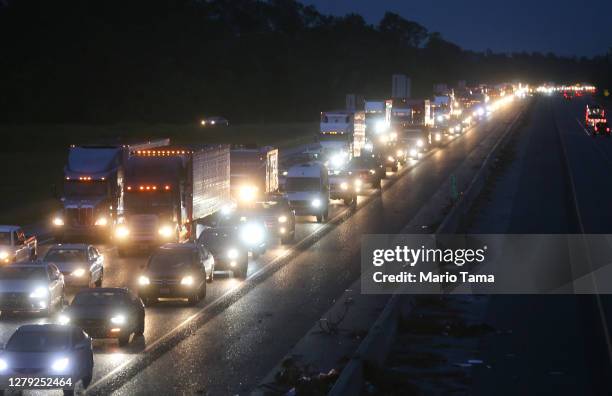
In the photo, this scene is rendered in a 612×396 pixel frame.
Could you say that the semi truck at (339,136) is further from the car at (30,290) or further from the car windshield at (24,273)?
the car at (30,290)

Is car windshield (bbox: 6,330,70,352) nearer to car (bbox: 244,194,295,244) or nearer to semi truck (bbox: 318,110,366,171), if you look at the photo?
car (bbox: 244,194,295,244)

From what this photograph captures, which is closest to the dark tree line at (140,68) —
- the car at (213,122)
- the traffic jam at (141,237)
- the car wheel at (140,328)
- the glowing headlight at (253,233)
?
the car at (213,122)

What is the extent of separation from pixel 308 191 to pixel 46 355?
99.2 ft

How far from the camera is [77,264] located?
95.7 ft

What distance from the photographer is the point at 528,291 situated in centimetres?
2888

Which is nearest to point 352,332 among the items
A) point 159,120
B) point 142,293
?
point 142,293

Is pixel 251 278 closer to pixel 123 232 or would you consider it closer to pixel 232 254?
pixel 232 254

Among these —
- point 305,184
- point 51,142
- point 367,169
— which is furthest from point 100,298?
point 51,142

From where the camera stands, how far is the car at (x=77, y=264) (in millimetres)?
29016

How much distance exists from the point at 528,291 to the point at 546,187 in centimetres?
3367

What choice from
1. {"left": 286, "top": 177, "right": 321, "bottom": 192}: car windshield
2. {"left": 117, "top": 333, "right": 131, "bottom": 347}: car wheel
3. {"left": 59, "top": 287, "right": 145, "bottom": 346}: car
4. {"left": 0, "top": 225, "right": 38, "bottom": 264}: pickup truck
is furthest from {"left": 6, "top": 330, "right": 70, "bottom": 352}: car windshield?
{"left": 286, "top": 177, "right": 321, "bottom": 192}: car windshield

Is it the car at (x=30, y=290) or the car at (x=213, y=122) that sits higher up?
the car at (x=30, y=290)

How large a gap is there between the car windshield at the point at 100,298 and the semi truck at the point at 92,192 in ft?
58.4

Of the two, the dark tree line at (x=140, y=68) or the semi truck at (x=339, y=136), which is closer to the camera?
the semi truck at (x=339, y=136)
